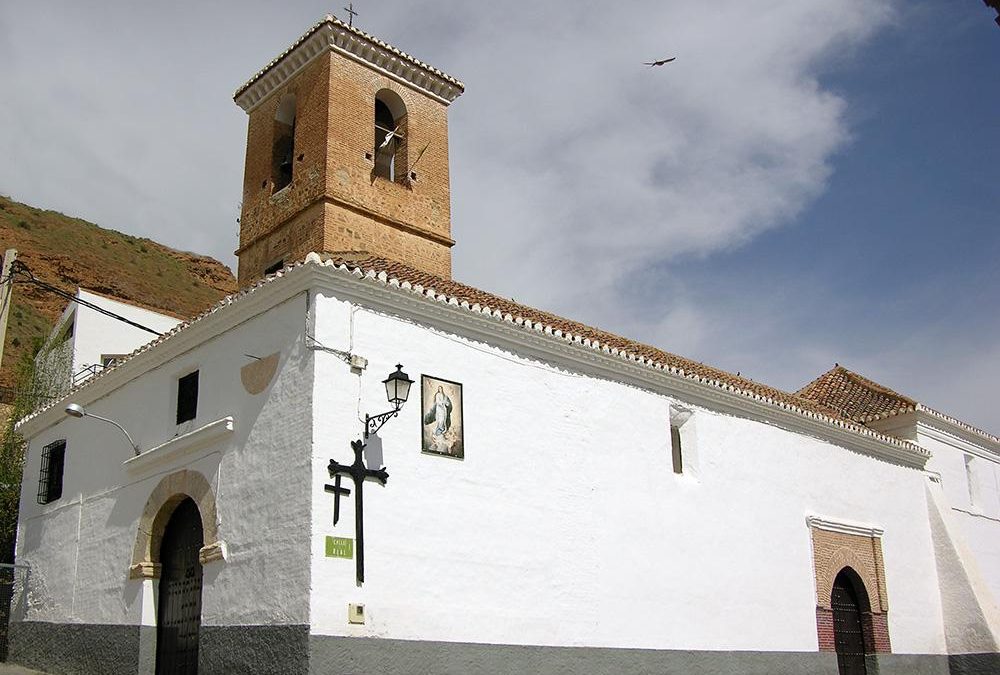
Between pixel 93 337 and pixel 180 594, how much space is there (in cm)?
1033

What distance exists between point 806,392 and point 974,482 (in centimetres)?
340

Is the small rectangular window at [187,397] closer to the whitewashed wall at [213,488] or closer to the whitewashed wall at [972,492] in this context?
the whitewashed wall at [213,488]

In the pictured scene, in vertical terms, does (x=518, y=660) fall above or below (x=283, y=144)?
below

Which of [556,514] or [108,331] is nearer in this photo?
[556,514]

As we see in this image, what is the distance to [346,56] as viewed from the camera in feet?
45.7

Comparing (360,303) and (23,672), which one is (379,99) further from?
(23,672)

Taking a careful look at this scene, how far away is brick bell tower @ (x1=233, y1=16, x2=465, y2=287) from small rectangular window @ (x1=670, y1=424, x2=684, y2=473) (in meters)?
4.38

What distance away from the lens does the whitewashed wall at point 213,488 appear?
838 cm

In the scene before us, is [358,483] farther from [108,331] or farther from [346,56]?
[108,331]

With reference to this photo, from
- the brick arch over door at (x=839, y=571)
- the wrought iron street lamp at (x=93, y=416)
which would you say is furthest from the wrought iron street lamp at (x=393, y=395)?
the brick arch over door at (x=839, y=571)

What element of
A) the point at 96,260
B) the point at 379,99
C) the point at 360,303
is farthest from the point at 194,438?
the point at 96,260

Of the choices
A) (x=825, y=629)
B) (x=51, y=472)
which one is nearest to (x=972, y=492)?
(x=825, y=629)

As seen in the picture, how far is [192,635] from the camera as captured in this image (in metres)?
9.52

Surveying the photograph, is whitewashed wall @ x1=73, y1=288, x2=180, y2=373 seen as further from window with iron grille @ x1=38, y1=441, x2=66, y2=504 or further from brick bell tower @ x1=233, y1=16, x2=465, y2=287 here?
window with iron grille @ x1=38, y1=441, x2=66, y2=504
